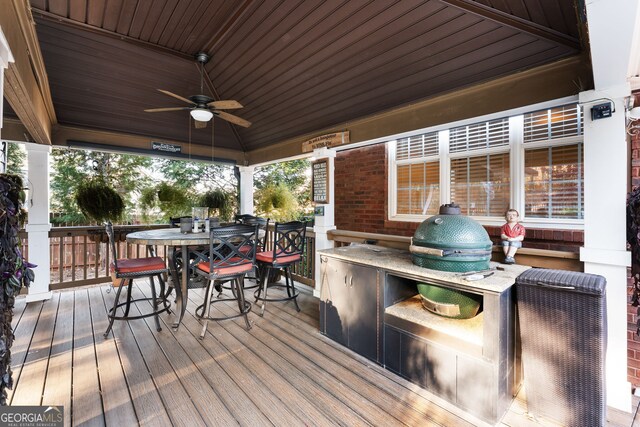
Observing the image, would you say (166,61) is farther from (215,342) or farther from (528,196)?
(528,196)

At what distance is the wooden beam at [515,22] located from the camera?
6.52ft

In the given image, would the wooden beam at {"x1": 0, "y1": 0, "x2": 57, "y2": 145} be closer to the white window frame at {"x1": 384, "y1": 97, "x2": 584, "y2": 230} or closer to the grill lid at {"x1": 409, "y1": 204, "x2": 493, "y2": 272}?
the grill lid at {"x1": 409, "y1": 204, "x2": 493, "y2": 272}

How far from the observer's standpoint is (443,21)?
7.52 feet

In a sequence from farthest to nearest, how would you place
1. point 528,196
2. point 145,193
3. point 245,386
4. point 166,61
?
point 145,193 < point 166,61 < point 528,196 < point 245,386

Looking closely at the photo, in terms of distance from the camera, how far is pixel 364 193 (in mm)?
4648

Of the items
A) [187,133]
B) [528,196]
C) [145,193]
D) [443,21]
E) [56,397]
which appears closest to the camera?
[56,397]

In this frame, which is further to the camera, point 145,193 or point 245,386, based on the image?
point 145,193

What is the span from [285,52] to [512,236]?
2.91 metres

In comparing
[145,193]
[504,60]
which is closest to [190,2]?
[504,60]

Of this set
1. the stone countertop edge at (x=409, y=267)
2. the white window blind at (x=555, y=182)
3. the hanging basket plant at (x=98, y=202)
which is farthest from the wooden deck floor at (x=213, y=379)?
the white window blind at (x=555, y=182)

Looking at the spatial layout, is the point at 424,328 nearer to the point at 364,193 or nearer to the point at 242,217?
the point at 364,193

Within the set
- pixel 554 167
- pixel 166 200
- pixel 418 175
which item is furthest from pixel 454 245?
pixel 166 200

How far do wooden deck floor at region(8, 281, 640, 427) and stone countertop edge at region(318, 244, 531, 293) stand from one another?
2.71 feet

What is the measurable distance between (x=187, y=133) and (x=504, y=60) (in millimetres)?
4559
